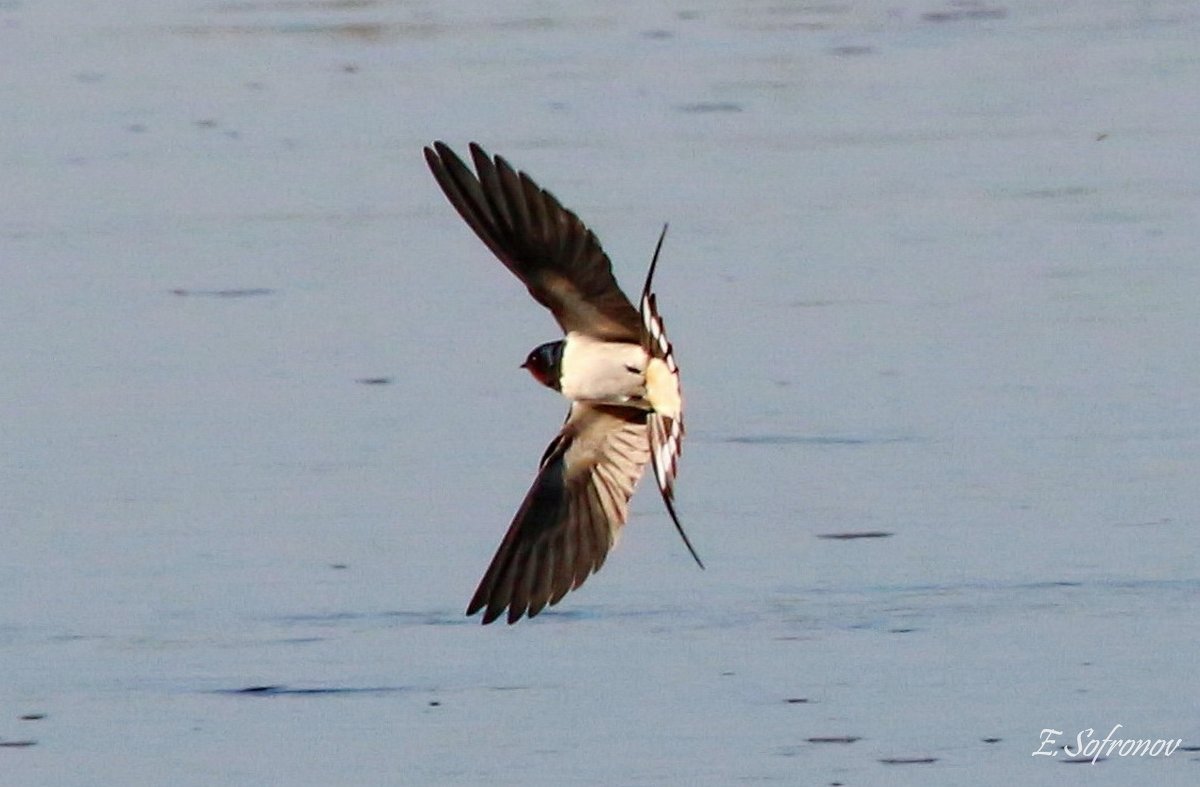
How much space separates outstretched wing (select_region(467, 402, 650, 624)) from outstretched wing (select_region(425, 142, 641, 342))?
215 mm

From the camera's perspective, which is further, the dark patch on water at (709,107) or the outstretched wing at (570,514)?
the dark patch on water at (709,107)

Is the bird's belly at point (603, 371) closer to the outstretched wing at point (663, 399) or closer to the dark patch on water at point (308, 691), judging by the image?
the outstretched wing at point (663, 399)

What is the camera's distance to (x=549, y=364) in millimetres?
4262

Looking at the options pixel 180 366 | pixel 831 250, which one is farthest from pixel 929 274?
pixel 180 366

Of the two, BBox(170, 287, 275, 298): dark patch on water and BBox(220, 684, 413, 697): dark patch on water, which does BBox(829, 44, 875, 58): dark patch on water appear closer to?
BBox(170, 287, 275, 298): dark patch on water

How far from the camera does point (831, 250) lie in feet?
21.0

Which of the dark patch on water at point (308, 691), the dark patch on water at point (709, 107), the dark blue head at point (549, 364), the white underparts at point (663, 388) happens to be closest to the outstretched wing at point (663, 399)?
the white underparts at point (663, 388)

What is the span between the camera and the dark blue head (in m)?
4.24

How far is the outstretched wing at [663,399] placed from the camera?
396cm

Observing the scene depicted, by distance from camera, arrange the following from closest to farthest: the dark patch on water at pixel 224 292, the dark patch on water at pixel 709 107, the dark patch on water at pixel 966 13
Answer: the dark patch on water at pixel 224 292, the dark patch on water at pixel 709 107, the dark patch on water at pixel 966 13

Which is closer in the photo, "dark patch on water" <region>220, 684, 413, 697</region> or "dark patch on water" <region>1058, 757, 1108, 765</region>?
"dark patch on water" <region>1058, 757, 1108, 765</region>

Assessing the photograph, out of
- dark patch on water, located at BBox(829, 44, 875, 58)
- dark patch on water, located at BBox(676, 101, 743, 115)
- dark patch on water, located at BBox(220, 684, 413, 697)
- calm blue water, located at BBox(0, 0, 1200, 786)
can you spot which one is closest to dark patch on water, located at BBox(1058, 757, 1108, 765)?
A: calm blue water, located at BBox(0, 0, 1200, 786)

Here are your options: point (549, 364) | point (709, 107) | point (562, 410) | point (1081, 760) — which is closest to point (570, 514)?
point (549, 364)

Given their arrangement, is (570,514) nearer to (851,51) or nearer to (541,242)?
(541,242)
